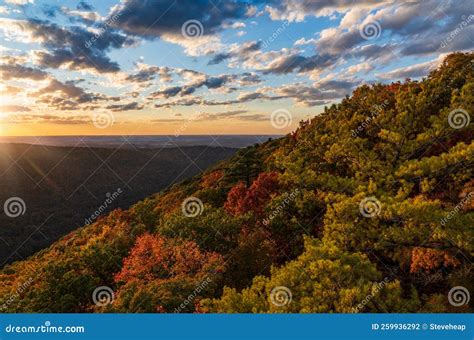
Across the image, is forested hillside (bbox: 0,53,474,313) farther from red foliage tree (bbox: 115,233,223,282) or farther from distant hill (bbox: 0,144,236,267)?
distant hill (bbox: 0,144,236,267)

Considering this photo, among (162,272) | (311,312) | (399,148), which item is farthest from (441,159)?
(162,272)

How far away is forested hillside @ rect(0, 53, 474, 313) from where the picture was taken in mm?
13391

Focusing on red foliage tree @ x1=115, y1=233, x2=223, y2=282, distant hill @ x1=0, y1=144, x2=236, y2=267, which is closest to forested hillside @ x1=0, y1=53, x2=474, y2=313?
red foliage tree @ x1=115, y1=233, x2=223, y2=282

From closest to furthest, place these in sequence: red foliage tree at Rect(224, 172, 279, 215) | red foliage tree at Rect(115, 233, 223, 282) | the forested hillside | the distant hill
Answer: the forested hillside → red foliage tree at Rect(115, 233, 223, 282) → red foliage tree at Rect(224, 172, 279, 215) → the distant hill

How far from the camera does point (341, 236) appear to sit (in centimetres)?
1641

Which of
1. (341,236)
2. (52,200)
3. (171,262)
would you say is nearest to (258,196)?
(171,262)

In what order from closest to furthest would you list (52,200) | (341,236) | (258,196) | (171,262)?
1. (341,236)
2. (171,262)
3. (258,196)
4. (52,200)

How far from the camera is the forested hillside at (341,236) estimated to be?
43.9 feet

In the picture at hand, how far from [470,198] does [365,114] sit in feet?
20.9

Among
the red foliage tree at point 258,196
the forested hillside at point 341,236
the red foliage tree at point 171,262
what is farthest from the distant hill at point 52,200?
the forested hillside at point 341,236

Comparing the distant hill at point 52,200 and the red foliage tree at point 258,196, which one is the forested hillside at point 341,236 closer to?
the red foliage tree at point 258,196

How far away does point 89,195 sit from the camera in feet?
531

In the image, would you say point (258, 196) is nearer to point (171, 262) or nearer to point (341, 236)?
point (171, 262)
